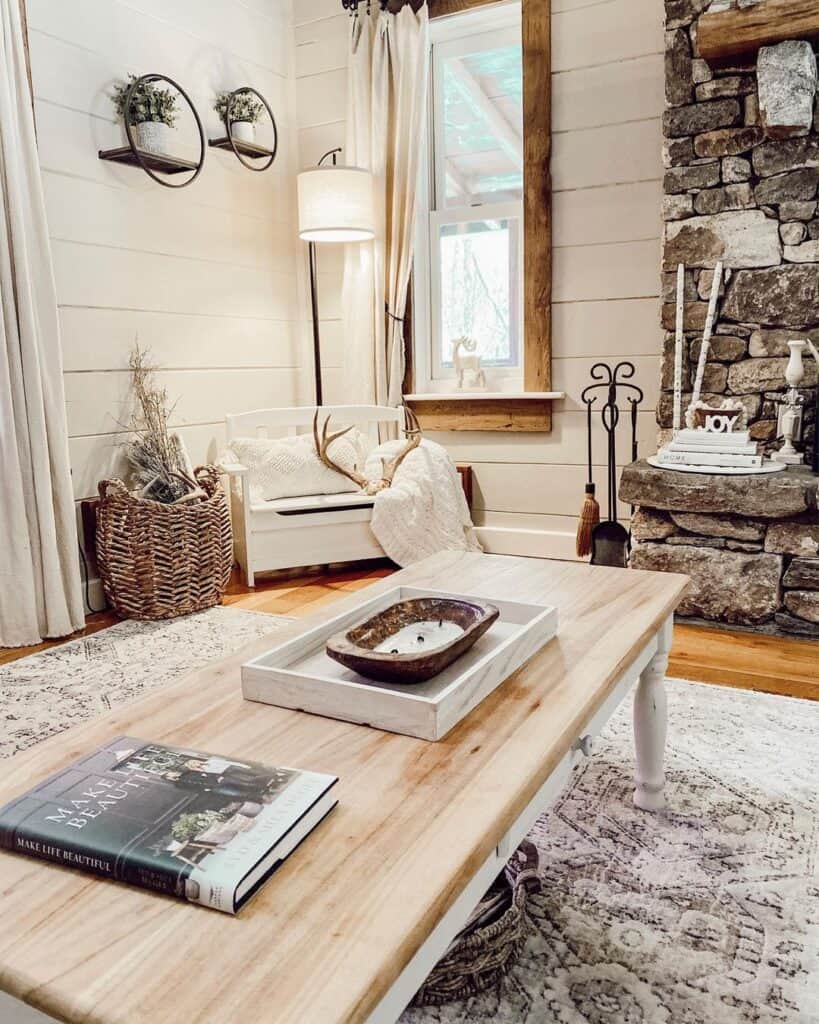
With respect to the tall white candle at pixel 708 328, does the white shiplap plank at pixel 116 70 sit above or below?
→ above

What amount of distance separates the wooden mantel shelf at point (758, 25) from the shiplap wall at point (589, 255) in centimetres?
56

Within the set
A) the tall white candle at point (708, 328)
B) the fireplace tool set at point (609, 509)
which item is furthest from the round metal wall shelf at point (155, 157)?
the tall white candle at point (708, 328)

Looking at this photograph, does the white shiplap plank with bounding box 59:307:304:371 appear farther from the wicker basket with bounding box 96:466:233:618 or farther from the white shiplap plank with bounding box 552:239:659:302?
the white shiplap plank with bounding box 552:239:659:302

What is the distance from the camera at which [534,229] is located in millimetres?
3744

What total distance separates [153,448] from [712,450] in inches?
84.0

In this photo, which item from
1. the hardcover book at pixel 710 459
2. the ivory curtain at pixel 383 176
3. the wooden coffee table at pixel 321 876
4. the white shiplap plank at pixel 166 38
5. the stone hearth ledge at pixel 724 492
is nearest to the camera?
the wooden coffee table at pixel 321 876

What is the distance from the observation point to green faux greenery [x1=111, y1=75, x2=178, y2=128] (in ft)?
10.7

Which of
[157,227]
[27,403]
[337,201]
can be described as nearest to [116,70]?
[157,227]

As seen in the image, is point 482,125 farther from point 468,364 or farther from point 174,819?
point 174,819

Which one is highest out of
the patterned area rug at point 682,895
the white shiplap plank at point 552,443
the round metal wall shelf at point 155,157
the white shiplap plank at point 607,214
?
the round metal wall shelf at point 155,157

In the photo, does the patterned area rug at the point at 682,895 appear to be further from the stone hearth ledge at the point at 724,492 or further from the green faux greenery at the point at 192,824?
the stone hearth ledge at the point at 724,492

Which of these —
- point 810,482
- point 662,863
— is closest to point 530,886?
point 662,863

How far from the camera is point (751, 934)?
138 cm

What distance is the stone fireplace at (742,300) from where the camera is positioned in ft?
9.18
